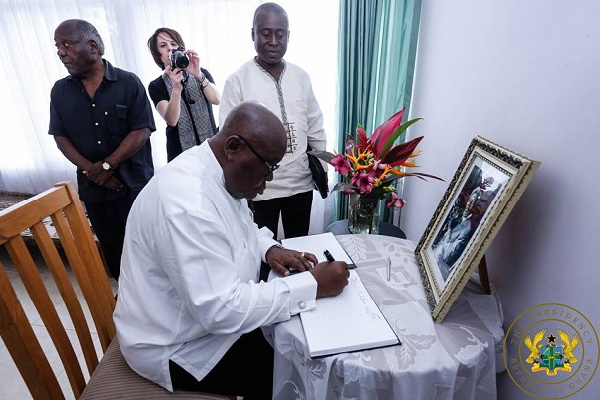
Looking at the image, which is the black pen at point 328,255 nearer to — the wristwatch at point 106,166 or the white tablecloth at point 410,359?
the white tablecloth at point 410,359

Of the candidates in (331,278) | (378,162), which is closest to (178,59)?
(378,162)

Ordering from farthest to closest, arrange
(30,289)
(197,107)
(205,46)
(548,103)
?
(205,46)
(197,107)
(30,289)
(548,103)

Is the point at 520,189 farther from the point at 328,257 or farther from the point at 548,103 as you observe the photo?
the point at 328,257

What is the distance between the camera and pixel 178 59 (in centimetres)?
166

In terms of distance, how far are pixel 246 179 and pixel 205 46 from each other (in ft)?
5.48

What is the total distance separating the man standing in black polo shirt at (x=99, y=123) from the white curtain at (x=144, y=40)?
25.1 inches

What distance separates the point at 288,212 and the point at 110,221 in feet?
3.23

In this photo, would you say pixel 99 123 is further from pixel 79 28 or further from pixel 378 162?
pixel 378 162

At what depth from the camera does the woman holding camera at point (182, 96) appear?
171 cm

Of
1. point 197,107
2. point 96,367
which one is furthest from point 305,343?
point 197,107

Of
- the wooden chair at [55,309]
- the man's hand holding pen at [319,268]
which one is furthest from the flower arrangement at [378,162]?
the wooden chair at [55,309]

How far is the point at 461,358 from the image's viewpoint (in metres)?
0.65

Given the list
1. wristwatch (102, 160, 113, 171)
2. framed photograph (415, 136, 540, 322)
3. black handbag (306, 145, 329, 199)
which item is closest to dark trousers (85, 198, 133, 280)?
wristwatch (102, 160, 113, 171)

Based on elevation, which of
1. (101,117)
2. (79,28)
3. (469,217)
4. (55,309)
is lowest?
(55,309)
